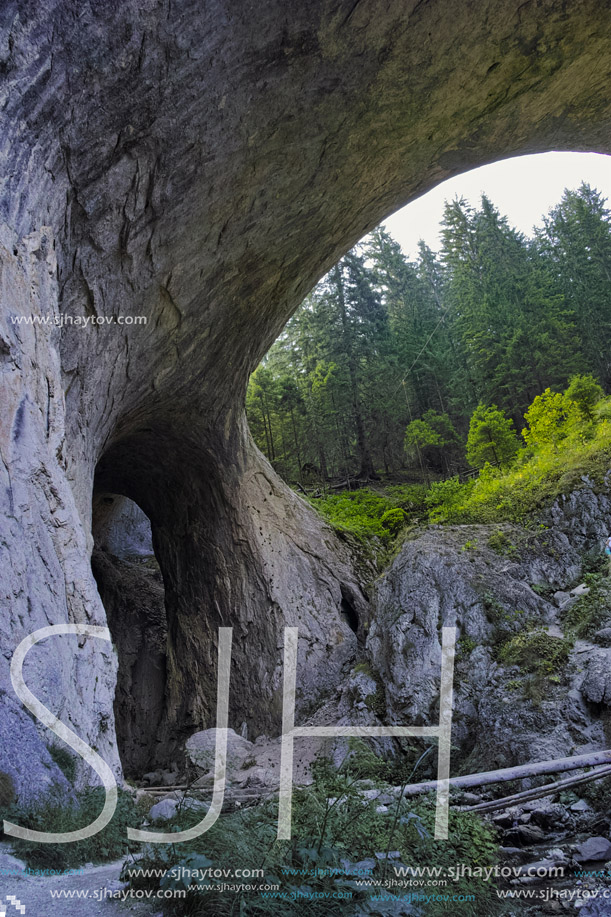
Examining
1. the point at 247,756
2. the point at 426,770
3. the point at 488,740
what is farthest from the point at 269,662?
the point at 488,740

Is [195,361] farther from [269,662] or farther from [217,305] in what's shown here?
[269,662]

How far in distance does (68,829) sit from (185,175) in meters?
6.00

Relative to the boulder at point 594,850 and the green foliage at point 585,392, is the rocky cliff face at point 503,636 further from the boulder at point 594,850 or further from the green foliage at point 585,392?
the green foliage at point 585,392

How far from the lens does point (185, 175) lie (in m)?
6.28

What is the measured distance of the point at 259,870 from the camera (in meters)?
2.67

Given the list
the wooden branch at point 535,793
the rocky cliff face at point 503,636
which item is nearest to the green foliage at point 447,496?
the rocky cliff face at point 503,636

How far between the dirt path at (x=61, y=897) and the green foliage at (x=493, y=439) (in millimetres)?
15896

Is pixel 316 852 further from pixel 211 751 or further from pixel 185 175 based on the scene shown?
pixel 211 751

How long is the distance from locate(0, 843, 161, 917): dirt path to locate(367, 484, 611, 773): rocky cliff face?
17.8 feet

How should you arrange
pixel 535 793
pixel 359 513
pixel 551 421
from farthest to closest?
pixel 359 513 → pixel 551 421 → pixel 535 793

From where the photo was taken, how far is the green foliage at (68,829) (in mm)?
2898

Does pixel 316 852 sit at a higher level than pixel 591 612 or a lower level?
lower

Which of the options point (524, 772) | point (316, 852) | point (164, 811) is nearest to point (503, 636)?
point (524, 772)

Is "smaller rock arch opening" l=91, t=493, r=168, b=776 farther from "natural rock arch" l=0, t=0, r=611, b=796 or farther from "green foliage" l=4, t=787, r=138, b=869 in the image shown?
"green foliage" l=4, t=787, r=138, b=869
